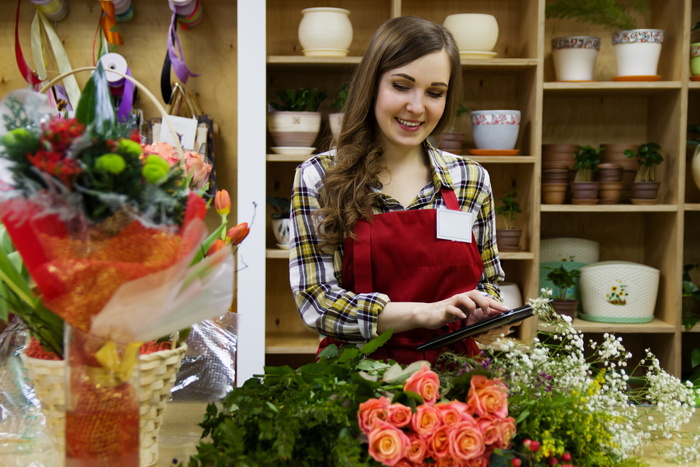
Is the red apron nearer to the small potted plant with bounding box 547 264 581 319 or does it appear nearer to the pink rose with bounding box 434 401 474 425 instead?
the pink rose with bounding box 434 401 474 425

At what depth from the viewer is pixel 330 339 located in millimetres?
1569

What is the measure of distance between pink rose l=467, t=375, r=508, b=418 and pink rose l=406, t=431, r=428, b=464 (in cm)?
8

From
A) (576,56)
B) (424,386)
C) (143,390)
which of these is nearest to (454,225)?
(424,386)

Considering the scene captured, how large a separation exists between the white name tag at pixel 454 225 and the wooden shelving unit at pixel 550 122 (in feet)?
4.06

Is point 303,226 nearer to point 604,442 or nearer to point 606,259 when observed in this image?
point 604,442

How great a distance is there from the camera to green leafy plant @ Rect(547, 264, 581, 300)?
2.88 m

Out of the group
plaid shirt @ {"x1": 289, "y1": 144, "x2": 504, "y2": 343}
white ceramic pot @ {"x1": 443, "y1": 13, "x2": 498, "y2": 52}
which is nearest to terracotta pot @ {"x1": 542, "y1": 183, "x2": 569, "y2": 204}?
white ceramic pot @ {"x1": 443, "y1": 13, "x2": 498, "y2": 52}

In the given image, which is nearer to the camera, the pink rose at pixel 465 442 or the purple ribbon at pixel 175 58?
the pink rose at pixel 465 442

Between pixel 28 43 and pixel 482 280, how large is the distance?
2.21 meters

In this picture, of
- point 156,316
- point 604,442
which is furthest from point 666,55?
point 156,316

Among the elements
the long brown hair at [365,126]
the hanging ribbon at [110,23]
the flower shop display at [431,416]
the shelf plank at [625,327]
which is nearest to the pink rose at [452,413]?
the flower shop display at [431,416]

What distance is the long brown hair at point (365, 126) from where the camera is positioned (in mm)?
1477

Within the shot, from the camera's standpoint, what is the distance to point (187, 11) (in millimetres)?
2805

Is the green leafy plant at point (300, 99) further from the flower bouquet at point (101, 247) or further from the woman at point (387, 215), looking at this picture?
the flower bouquet at point (101, 247)
